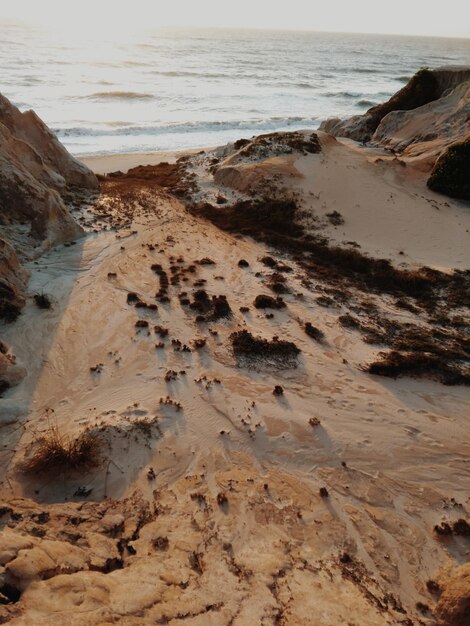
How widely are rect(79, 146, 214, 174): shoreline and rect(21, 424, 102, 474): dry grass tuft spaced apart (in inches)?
687

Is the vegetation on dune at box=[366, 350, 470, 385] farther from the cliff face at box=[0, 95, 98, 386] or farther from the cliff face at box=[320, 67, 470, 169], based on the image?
the cliff face at box=[320, 67, 470, 169]

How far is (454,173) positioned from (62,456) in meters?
16.0

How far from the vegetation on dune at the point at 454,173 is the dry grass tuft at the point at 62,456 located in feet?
50.0

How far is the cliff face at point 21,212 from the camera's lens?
9672 mm

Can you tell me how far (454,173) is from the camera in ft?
51.5

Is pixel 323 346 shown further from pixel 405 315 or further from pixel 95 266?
pixel 95 266

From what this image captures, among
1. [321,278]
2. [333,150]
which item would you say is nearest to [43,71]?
[333,150]

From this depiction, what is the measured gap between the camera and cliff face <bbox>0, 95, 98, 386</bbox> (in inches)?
381

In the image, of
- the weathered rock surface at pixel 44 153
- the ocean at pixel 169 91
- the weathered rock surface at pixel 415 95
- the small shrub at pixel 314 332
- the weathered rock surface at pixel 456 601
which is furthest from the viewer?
the ocean at pixel 169 91

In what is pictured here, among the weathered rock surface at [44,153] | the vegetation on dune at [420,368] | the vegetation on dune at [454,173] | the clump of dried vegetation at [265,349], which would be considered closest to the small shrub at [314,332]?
the clump of dried vegetation at [265,349]

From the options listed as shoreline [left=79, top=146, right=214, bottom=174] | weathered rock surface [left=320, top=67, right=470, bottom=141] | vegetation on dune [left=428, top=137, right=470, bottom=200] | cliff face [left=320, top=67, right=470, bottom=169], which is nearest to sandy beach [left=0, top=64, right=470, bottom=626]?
vegetation on dune [left=428, top=137, right=470, bottom=200]

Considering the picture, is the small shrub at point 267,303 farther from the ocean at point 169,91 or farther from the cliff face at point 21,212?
the ocean at point 169,91

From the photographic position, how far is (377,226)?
46.6ft

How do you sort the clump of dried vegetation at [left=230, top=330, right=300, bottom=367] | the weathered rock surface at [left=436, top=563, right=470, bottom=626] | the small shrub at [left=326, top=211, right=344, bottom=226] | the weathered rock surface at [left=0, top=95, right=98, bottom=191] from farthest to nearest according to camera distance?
the weathered rock surface at [left=0, top=95, right=98, bottom=191] < the small shrub at [left=326, top=211, right=344, bottom=226] < the clump of dried vegetation at [left=230, top=330, right=300, bottom=367] < the weathered rock surface at [left=436, top=563, right=470, bottom=626]
